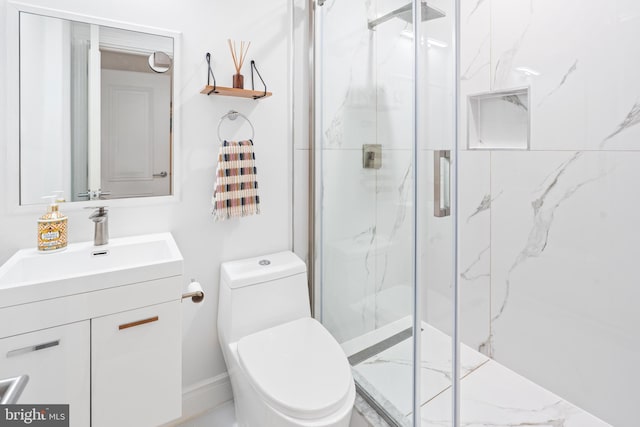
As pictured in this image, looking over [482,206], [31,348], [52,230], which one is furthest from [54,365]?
[482,206]

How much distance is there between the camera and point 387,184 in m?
1.32

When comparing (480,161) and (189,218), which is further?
(480,161)

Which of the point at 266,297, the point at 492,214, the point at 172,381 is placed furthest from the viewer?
the point at 492,214

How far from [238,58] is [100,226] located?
977mm

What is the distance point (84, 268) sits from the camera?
1283 mm

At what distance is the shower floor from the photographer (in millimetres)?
1160

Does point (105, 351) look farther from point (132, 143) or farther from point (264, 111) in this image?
point (264, 111)

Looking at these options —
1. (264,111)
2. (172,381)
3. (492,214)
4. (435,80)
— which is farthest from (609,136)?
(172,381)

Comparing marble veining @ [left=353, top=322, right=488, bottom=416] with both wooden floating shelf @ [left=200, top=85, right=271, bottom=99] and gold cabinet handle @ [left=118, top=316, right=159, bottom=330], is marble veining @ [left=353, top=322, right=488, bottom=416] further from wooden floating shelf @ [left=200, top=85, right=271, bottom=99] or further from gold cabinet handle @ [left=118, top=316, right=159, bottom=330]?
wooden floating shelf @ [left=200, top=85, right=271, bottom=99]

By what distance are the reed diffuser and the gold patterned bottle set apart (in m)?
0.89

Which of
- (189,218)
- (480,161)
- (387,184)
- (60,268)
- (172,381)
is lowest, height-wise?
(172,381)

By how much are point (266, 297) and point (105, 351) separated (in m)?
0.66

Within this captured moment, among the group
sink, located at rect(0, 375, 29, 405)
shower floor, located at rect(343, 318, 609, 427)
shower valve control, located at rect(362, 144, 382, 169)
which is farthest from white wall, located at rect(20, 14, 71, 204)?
shower floor, located at rect(343, 318, 609, 427)

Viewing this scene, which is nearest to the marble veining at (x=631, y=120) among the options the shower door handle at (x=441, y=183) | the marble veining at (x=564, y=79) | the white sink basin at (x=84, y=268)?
the marble veining at (x=564, y=79)
